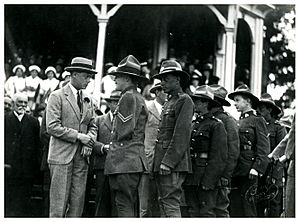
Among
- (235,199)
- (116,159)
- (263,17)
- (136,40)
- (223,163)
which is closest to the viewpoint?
(116,159)

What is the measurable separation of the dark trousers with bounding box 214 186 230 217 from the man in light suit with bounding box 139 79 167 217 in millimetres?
915

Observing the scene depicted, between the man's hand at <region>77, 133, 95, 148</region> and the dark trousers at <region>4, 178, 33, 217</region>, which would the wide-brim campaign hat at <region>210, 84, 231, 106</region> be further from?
the dark trousers at <region>4, 178, 33, 217</region>

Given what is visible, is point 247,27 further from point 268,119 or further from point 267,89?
point 268,119

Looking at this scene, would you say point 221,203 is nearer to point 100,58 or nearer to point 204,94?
point 204,94

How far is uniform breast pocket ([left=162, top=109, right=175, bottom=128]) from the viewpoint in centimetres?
570

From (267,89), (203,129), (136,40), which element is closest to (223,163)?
(203,129)

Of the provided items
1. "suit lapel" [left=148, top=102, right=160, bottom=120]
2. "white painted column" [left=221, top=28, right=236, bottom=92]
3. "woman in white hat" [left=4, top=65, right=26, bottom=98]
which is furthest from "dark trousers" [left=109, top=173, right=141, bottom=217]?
"white painted column" [left=221, top=28, right=236, bottom=92]

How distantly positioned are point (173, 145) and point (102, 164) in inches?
55.9

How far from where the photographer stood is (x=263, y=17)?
A: 14.6 metres

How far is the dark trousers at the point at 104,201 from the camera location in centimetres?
633

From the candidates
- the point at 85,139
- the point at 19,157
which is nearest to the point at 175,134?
the point at 85,139

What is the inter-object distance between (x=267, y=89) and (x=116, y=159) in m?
14.0

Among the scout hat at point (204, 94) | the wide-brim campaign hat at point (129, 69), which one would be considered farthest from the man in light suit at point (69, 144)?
the scout hat at point (204, 94)

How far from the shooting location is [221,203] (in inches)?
250
